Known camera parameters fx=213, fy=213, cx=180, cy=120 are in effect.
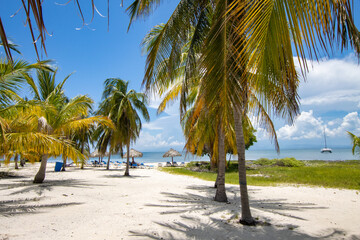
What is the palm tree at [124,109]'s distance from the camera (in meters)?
15.0

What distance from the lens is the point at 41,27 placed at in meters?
0.89

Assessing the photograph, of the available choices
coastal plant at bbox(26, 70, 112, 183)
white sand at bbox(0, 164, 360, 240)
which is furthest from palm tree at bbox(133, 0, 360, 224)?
coastal plant at bbox(26, 70, 112, 183)

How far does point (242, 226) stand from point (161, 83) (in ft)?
12.5

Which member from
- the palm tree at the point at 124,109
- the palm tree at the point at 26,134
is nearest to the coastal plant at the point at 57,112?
the palm tree at the point at 26,134

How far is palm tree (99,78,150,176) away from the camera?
14969mm

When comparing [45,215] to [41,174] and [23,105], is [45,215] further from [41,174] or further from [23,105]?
[41,174]

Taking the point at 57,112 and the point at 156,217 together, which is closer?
the point at 156,217

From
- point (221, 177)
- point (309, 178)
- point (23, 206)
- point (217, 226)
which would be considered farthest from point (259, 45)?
point (309, 178)

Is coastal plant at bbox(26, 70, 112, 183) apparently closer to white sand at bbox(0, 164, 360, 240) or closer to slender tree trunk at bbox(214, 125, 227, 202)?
white sand at bbox(0, 164, 360, 240)

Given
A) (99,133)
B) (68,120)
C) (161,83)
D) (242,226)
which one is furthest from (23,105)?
(99,133)

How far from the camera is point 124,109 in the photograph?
15352 millimetres

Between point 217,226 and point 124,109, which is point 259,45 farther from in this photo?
point 124,109

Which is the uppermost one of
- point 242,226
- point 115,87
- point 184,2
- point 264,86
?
point 115,87

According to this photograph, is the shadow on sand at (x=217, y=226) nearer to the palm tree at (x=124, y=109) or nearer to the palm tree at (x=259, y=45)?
the palm tree at (x=259, y=45)
